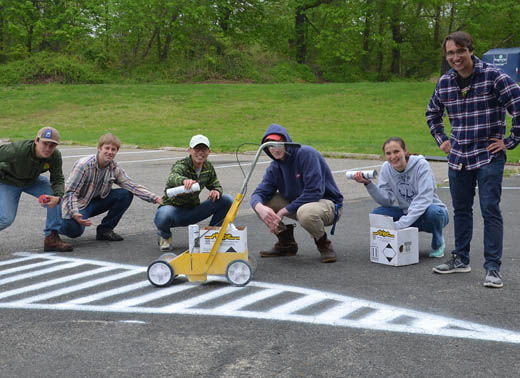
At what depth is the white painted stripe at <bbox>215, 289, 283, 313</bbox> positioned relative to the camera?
16.9 feet

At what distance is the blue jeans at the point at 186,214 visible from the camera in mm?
7281

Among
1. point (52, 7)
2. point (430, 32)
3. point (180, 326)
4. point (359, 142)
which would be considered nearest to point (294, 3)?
point (430, 32)

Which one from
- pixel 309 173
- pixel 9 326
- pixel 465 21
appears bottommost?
pixel 9 326

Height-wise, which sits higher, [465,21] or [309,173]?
[465,21]

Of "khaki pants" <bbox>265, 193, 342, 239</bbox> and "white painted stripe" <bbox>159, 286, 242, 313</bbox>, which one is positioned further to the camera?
"khaki pants" <bbox>265, 193, 342, 239</bbox>

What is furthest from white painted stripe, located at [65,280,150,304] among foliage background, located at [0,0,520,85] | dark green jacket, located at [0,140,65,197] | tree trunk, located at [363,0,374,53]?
tree trunk, located at [363,0,374,53]

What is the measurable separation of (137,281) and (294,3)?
157ft

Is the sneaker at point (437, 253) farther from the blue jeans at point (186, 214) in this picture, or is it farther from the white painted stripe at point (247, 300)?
the blue jeans at point (186, 214)

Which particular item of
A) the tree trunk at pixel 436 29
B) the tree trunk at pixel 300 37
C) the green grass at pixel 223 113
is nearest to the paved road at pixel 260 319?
Answer: the green grass at pixel 223 113

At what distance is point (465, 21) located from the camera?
4600 cm

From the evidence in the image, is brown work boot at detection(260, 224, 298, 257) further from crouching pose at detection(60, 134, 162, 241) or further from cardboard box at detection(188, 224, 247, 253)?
crouching pose at detection(60, 134, 162, 241)

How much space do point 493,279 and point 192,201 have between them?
3.28m

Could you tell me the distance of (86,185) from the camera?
25.1 ft

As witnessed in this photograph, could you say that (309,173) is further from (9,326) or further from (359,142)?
(359,142)
